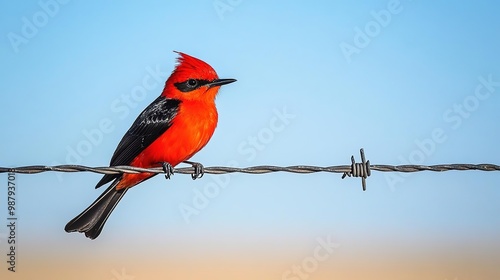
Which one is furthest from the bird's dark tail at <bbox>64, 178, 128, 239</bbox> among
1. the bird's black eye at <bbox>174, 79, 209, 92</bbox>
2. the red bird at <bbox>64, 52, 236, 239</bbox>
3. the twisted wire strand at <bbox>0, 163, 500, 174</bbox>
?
the bird's black eye at <bbox>174, 79, 209, 92</bbox>

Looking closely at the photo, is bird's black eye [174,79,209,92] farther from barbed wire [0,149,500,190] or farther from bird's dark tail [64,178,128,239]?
barbed wire [0,149,500,190]

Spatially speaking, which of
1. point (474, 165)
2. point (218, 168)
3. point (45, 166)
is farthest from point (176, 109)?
point (474, 165)

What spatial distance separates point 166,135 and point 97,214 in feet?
3.71

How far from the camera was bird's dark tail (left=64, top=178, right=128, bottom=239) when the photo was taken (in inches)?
218

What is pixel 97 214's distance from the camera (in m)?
5.75

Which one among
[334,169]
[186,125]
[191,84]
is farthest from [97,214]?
[334,169]

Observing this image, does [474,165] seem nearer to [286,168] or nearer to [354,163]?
[354,163]

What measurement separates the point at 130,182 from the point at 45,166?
2054 mm

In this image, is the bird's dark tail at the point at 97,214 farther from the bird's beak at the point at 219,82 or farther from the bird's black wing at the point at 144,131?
the bird's beak at the point at 219,82

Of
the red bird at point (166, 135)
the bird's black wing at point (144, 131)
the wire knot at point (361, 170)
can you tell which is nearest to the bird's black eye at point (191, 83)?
the red bird at point (166, 135)

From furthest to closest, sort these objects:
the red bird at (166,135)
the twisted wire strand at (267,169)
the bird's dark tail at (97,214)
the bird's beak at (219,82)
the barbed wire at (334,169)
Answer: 1. the bird's beak at (219,82)
2. the red bird at (166,135)
3. the bird's dark tail at (97,214)
4. the barbed wire at (334,169)
5. the twisted wire strand at (267,169)

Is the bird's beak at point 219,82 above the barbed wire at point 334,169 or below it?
above

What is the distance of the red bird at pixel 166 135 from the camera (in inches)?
237

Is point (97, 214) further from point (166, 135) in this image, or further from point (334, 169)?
point (334, 169)
